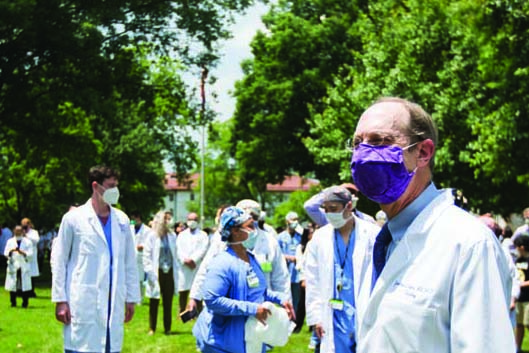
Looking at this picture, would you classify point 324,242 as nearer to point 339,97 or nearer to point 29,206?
point 339,97

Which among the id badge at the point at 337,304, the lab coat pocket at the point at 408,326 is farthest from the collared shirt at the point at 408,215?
the id badge at the point at 337,304

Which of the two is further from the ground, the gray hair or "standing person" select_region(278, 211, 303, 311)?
the gray hair

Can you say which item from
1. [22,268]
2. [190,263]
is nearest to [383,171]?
[190,263]

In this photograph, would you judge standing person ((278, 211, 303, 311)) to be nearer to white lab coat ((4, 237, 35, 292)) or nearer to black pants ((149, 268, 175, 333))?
black pants ((149, 268, 175, 333))

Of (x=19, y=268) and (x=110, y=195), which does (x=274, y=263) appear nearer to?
(x=110, y=195)

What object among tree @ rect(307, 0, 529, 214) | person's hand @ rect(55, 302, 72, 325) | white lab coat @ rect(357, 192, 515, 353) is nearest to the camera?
white lab coat @ rect(357, 192, 515, 353)

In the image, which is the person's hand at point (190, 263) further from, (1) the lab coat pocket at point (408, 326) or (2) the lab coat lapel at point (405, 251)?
(1) the lab coat pocket at point (408, 326)

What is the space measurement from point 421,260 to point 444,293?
135 millimetres

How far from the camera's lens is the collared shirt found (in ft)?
9.76

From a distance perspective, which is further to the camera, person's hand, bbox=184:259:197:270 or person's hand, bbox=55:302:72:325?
person's hand, bbox=184:259:197:270

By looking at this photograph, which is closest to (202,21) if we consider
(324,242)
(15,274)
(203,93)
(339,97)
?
(203,93)

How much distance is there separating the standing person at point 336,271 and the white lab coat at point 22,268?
13.4m

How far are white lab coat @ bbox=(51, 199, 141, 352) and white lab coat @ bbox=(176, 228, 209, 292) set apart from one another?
9.51 m

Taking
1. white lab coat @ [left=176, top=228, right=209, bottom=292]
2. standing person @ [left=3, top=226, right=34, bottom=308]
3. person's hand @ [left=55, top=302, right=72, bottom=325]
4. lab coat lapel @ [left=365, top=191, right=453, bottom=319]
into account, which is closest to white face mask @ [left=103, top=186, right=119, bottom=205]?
person's hand @ [left=55, top=302, right=72, bottom=325]
